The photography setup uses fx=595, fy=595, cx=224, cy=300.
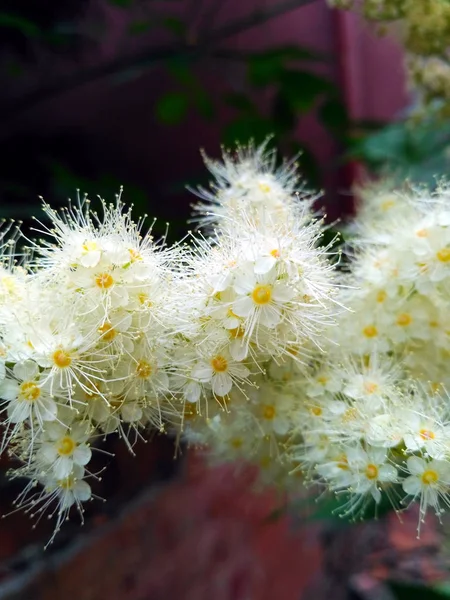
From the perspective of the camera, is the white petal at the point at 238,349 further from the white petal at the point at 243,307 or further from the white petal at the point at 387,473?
the white petal at the point at 387,473

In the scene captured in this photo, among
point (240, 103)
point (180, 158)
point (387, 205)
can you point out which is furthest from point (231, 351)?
point (180, 158)

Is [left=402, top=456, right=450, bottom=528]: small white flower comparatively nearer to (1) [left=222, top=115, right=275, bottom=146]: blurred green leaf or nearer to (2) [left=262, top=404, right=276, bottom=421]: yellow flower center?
(2) [left=262, top=404, right=276, bottom=421]: yellow flower center

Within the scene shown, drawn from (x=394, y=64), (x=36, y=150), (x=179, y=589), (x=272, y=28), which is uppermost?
(x=394, y=64)

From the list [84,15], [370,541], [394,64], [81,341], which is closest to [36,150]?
[84,15]

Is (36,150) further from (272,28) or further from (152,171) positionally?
(272,28)

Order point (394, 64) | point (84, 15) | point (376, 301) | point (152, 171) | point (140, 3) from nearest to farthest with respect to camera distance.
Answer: point (376, 301)
point (84, 15)
point (140, 3)
point (152, 171)
point (394, 64)

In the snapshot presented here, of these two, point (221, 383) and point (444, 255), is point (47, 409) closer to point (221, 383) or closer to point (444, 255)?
point (221, 383)

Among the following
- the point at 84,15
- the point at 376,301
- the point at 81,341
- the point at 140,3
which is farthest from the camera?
the point at 140,3
